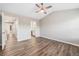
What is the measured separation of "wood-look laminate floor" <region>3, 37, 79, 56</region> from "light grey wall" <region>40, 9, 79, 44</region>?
13cm

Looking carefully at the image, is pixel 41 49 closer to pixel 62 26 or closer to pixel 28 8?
pixel 62 26

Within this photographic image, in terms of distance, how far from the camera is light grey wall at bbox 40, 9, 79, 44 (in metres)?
2.26

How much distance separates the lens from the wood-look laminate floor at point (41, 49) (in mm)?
2240

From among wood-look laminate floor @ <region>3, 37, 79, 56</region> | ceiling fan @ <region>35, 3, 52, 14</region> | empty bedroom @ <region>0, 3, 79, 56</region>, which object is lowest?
wood-look laminate floor @ <region>3, 37, 79, 56</region>

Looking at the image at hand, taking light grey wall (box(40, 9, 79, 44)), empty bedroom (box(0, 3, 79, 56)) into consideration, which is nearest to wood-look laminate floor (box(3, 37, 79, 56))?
empty bedroom (box(0, 3, 79, 56))

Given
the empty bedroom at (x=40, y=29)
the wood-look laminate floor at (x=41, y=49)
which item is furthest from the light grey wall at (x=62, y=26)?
the wood-look laminate floor at (x=41, y=49)

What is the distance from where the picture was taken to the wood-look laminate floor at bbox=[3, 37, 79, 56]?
7.35ft

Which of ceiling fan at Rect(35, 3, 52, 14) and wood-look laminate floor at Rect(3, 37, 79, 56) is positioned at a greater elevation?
ceiling fan at Rect(35, 3, 52, 14)

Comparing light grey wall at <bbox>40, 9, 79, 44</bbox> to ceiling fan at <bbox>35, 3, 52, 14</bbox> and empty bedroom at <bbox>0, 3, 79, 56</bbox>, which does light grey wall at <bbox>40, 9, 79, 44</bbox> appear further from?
ceiling fan at <bbox>35, 3, 52, 14</bbox>

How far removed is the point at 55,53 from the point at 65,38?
37cm

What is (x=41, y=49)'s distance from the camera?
2279 millimetres

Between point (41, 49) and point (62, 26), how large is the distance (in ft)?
2.14

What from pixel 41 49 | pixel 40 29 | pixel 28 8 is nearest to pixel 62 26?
pixel 40 29

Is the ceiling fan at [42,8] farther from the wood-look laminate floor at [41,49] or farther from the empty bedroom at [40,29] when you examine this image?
the wood-look laminate floor at [41,49]
